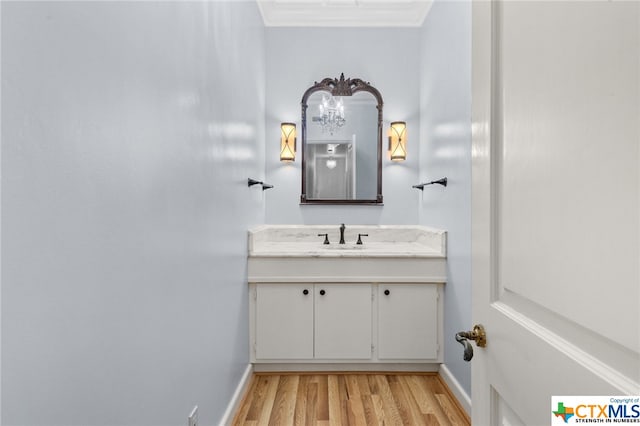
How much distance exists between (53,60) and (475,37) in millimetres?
871

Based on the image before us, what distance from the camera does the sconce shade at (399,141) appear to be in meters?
3.04

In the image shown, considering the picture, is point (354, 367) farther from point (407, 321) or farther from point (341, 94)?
point (341, 94)

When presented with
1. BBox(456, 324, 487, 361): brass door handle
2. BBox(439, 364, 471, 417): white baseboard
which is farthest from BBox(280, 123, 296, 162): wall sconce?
BBox(456, 324, 487, 361): brass door handle

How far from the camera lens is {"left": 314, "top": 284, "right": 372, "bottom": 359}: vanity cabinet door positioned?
2.48m

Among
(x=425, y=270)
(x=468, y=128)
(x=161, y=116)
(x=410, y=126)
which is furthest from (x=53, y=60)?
(x=410, y=126)

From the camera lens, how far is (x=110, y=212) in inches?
32.8

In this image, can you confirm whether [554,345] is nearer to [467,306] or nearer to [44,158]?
[44,158]

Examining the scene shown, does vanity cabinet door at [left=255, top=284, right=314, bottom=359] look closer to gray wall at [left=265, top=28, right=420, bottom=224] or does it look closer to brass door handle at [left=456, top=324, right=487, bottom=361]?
gray wall at [left=265, top=28, right=420, bottom=224]

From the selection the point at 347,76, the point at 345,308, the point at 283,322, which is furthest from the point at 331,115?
the point at 283,322

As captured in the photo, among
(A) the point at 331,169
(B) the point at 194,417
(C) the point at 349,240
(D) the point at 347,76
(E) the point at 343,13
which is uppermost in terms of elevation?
(E) the point at 343,13

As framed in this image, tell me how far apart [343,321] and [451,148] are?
1285mm

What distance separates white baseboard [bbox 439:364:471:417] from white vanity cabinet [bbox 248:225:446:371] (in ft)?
0.29

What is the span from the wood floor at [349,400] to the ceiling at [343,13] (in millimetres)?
2634

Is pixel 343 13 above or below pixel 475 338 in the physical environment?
above
